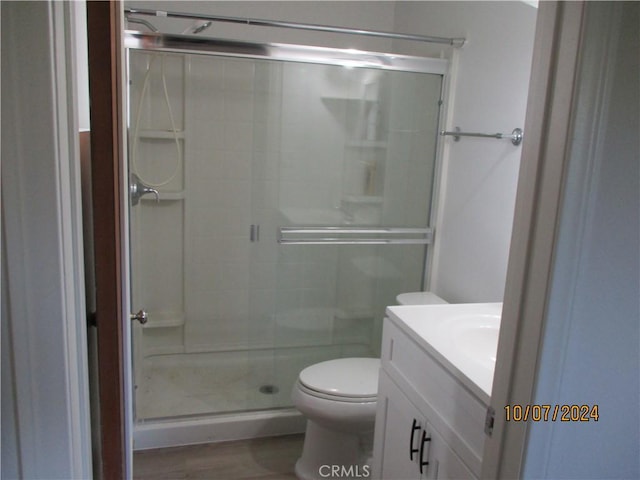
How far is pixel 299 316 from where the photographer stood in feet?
8.79

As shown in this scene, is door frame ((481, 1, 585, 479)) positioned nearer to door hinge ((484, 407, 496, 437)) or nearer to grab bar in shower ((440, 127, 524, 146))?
door hinge ((484, 407, 496, 437))

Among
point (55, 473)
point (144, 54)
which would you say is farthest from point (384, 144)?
point (55, 473)

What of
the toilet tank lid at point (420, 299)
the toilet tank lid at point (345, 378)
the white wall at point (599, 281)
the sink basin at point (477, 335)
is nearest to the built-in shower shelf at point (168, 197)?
the toilet tank lid at point (345, 378)

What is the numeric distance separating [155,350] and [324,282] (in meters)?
1.03

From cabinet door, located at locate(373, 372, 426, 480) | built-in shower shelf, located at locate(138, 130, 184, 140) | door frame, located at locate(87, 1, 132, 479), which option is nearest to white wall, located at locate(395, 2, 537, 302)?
cabinet door, located at locate(373, 372, 426, 480)

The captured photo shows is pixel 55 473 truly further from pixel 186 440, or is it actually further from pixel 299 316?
pixel 299 316

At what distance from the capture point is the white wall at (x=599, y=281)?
2.44ft

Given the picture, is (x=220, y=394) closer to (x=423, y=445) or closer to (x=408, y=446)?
(x=408, y=446)

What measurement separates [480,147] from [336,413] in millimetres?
1258

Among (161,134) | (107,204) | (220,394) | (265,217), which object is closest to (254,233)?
(265,217)

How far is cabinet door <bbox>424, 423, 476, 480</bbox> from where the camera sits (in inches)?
49.0

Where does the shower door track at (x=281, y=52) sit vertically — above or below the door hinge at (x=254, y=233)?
above

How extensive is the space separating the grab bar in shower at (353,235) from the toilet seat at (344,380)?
23.9 inches
